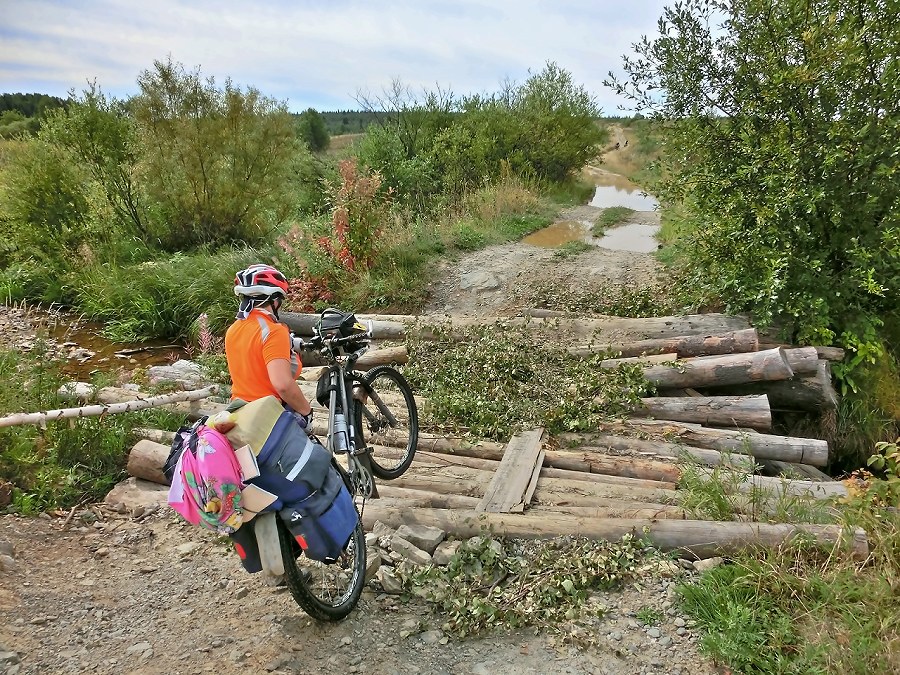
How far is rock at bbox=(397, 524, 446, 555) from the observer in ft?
12.2

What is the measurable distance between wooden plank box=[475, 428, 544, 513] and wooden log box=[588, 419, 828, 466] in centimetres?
87

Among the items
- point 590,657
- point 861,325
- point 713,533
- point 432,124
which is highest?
point 432,124

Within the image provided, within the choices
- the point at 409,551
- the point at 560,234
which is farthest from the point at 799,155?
the point at 560,234

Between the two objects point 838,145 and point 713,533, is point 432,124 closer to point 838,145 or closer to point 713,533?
point 838,145

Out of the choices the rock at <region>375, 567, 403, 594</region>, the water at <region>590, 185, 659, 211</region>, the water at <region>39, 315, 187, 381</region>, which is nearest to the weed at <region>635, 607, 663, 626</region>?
the rock at <region>375, 567, 403, 594</region>

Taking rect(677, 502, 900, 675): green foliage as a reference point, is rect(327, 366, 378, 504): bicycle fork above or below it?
above

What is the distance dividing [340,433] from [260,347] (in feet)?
3.04

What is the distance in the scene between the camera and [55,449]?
4.84 m

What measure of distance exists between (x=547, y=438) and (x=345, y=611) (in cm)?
259

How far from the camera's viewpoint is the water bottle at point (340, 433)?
3.76 meters

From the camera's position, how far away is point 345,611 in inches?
126

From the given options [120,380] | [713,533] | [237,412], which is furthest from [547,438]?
[120,380]

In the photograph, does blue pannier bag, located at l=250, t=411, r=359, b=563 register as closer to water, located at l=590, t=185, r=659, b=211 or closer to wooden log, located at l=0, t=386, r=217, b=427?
wooden log, located at l=0, t=386, r=217, b=427

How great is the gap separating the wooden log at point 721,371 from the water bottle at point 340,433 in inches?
138
